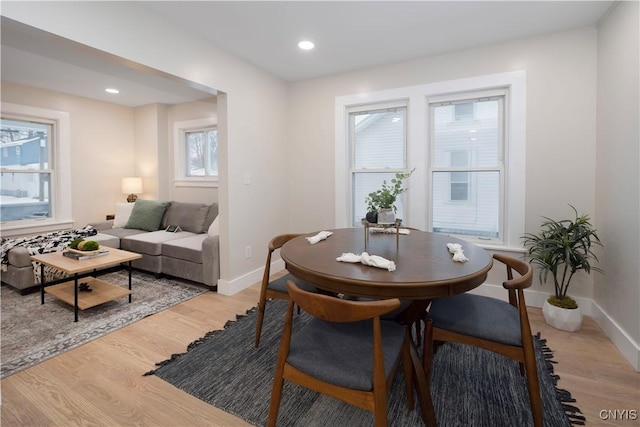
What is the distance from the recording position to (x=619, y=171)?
221cm

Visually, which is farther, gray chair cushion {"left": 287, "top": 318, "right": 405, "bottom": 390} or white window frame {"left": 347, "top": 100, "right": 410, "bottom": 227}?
white window frame {"left": 347, "top": 100, "right": 410, "bottom": 227}

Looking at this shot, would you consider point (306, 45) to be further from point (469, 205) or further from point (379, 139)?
point (469, 205)

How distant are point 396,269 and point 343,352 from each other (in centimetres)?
45

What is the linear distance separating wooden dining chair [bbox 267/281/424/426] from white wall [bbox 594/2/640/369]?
1.78 m

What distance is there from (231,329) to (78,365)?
97 cm

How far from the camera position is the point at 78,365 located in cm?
200

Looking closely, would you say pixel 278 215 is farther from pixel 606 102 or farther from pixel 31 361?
pixel 606 102

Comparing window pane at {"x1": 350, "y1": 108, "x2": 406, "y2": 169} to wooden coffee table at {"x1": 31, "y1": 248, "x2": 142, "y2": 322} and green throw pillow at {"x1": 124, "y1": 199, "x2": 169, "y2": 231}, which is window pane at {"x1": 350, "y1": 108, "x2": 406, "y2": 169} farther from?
green throw pillow at {"x1": 124, "y1": 199, "x2": 169, "y2": 231}

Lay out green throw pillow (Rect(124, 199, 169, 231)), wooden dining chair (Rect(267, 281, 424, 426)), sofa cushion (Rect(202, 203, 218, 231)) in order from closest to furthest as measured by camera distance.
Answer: wooden dining chair (Rect(267, 281, 424, 426)) < sofa cushion (Rect(202, 203, 218, 231)) < green throw pillow (Rect(124, 199, 169, 231))

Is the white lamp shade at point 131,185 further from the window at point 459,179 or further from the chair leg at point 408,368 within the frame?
the chair leg at point 408,368

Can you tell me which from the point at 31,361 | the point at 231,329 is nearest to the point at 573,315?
the point at 231,329

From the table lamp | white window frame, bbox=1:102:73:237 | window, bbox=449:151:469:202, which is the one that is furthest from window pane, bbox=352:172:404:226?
white window frame, bbox=1:102:73:237

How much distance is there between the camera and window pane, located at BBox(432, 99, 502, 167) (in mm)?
3041

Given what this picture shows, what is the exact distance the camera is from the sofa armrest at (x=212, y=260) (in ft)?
10.8
